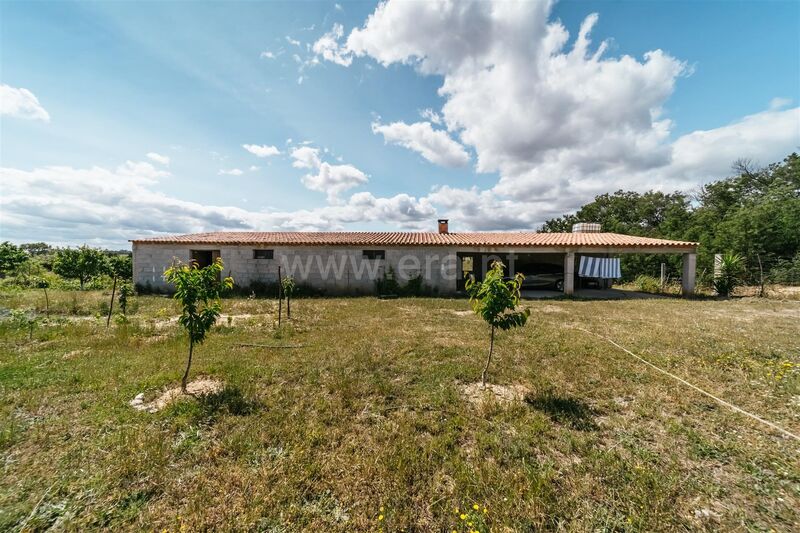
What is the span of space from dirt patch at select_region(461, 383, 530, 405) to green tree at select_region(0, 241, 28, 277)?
27.3m

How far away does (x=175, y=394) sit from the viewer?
13.9 ft

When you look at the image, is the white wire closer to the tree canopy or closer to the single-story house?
the single-story house

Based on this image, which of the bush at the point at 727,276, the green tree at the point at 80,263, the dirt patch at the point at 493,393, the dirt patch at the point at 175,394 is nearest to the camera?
the dirt patch at the point at 175,394

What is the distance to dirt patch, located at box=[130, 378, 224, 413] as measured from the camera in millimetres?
3941

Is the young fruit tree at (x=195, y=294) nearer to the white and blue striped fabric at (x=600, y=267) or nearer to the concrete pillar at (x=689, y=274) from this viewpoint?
the white and blue striped fabric at (x=600, y=267)

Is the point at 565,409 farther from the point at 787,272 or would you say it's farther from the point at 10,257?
the point at 10,257

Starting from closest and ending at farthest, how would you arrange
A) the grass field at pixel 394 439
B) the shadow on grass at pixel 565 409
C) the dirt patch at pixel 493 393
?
the grass field at pixel 394 439, the shadow on grass at pixel 565 409, the dirt patch at pixel 493 393

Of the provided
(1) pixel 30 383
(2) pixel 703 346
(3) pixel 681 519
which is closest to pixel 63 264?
(1) pixel 30 383

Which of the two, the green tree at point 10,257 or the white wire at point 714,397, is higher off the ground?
the green tree at point 10,257

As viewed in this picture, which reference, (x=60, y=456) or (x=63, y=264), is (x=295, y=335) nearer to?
(x=60, y=456)

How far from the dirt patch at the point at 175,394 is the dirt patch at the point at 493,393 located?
361cm

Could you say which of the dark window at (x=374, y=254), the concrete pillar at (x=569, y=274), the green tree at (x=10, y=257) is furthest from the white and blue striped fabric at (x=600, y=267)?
the green tree at (x=10, y=257)

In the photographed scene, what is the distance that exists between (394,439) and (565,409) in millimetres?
2300

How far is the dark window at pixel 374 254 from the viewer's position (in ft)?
48.3
